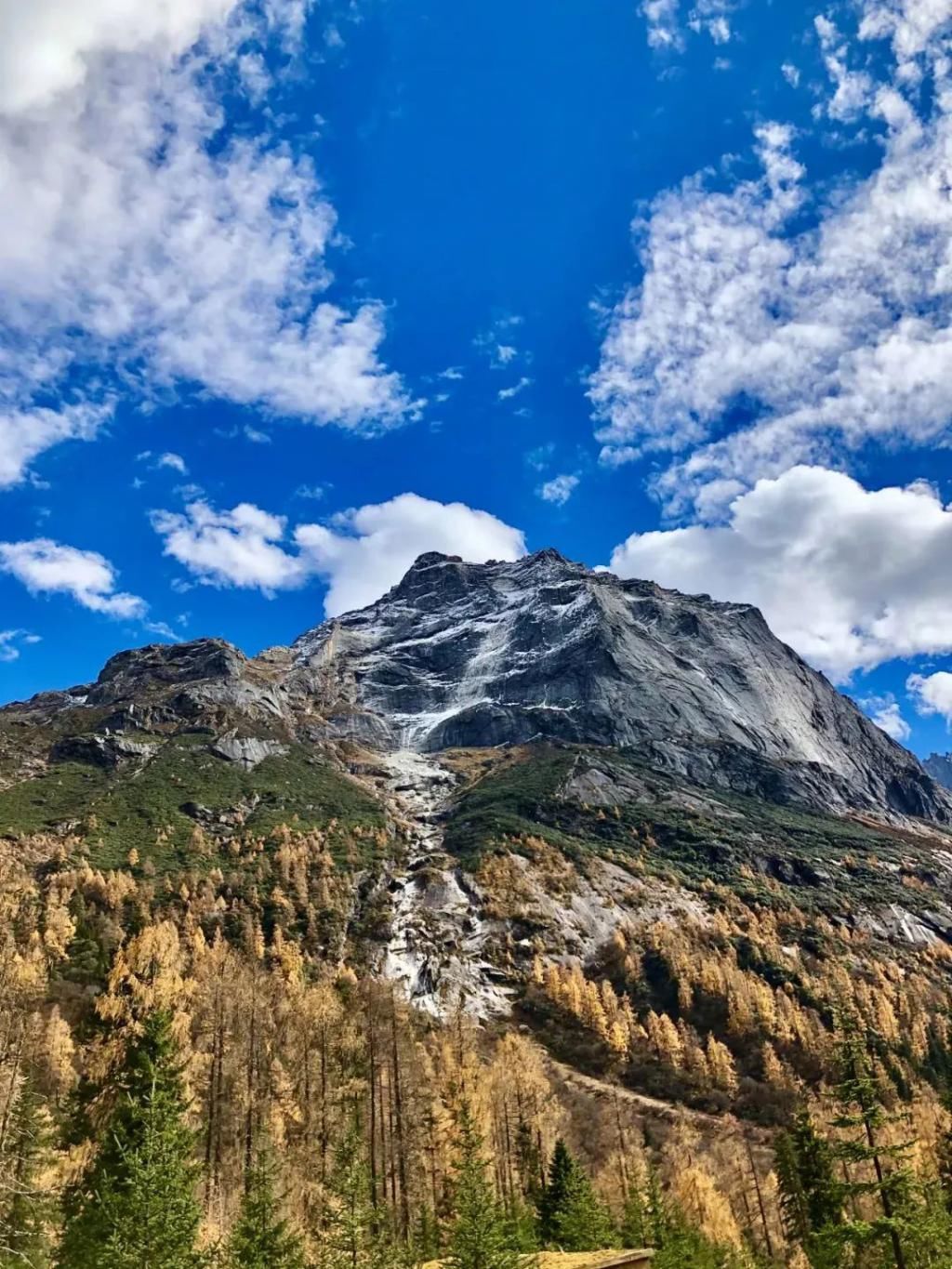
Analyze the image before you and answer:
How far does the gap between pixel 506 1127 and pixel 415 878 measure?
114975mm

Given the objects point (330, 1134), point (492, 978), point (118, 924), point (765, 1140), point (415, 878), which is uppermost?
point (415, 878)

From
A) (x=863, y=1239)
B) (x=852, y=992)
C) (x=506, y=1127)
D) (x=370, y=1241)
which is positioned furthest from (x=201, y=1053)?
(x=852, y=992)

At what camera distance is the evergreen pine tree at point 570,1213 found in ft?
157

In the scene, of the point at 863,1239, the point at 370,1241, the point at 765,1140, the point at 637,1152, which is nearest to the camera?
the point at 863,1239

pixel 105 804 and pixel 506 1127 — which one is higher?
pixel 105 804

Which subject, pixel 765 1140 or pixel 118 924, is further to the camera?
pixel 118 924

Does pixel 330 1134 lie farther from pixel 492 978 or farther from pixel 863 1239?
pixel 492 978

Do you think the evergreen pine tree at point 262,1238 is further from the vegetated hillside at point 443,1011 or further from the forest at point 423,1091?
the vegetated hillside at point 443,1011

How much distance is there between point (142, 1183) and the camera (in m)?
27.6

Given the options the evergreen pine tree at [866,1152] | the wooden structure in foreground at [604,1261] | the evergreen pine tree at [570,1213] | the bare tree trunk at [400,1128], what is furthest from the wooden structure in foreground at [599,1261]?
the bare tree trunk at [400,1128]

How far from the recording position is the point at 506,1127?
63.4m

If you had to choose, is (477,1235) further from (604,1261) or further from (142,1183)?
(142,1183)

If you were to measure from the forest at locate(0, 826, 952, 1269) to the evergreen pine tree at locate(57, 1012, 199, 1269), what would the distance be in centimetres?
12

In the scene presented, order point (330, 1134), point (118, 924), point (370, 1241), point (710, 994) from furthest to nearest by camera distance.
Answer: point (710, 994), point (118, 924), point (330, 1134), point (370, 1241)
